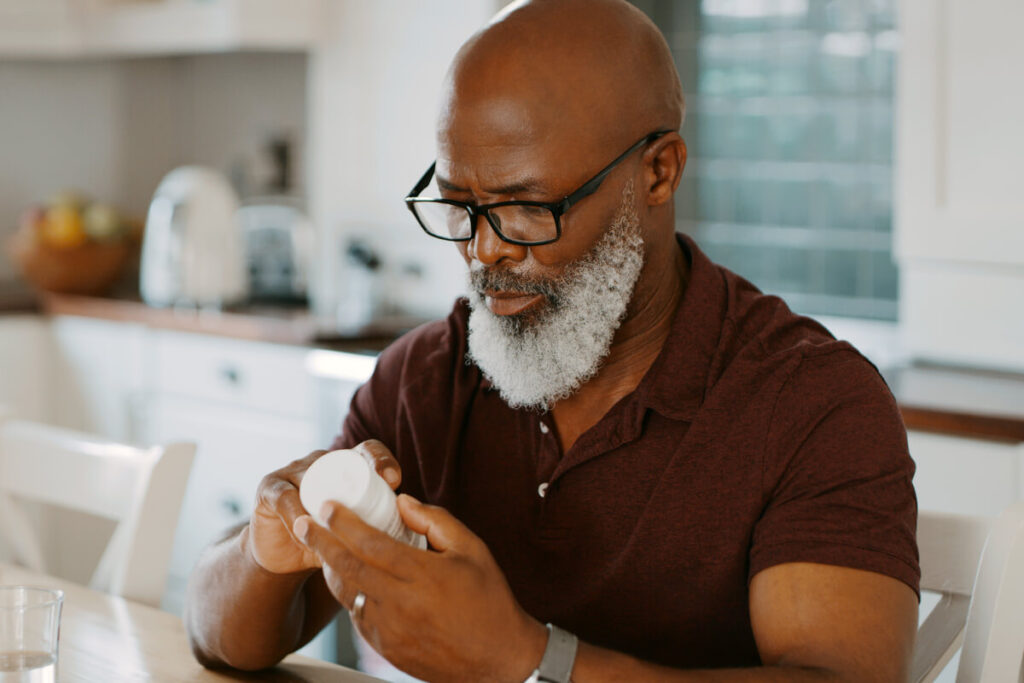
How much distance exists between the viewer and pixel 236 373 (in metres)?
2.76

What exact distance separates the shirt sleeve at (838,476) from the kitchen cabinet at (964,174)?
113 centimetres

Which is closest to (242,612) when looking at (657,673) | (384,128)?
(657,673)

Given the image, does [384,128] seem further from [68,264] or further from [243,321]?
[68,264]

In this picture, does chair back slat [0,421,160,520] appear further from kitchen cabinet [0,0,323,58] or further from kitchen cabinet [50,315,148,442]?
kitchen cabinet [0,0,323,58]

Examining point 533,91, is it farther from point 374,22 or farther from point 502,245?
point 374,22

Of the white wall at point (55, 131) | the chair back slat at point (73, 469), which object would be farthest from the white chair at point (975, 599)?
the white wall at point (55, 131)

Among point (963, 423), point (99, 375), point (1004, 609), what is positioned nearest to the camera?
point (1004, 609)

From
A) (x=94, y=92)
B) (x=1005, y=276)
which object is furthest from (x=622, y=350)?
(x=94, y=92)

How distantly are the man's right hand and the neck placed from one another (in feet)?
0.90

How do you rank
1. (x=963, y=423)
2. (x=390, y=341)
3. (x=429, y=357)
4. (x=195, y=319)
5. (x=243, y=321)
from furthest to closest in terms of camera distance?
(x=195, y=319), (x=243, y=321), (x=390, y=341), (x=963, y=423), (x=429, y=357)

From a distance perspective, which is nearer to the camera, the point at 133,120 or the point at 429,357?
the point at 429,357

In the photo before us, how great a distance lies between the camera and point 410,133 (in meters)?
2.91

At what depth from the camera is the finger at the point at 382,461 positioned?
93 centimetres

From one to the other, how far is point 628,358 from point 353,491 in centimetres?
45
